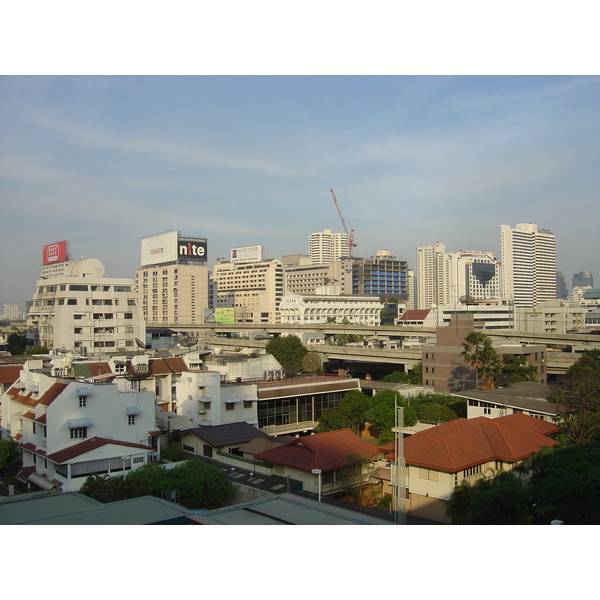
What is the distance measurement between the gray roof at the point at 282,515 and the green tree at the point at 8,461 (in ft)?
28.7

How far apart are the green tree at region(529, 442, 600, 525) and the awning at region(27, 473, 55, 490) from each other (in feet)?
36.5

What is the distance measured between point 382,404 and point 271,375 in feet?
22.0

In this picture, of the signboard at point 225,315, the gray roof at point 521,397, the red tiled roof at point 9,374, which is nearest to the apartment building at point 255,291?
the signboard at point 225,315

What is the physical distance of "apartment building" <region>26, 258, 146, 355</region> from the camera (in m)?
40.2

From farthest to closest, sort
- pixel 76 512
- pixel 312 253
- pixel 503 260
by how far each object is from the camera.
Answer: pixel 312 253 → pixel 503 260 → pixel 76 512

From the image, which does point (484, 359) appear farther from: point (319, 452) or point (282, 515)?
point (282, 515)

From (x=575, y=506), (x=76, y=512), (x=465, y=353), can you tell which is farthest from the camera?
(x=465, y=353)

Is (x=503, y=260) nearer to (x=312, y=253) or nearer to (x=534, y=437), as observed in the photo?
(x=312, y=253)

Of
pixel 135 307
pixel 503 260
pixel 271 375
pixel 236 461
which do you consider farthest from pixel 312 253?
pixel 236 461

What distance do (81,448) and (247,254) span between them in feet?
302

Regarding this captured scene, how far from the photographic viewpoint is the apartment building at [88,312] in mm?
40156

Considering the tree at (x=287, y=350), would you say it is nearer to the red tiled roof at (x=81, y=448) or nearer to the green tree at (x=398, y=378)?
the green tree at (x=398, y=378)

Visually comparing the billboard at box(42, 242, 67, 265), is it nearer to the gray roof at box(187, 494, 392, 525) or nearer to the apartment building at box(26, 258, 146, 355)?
the apartment building at box(26, 258, 146, 355)

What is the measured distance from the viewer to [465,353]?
2608 cm
